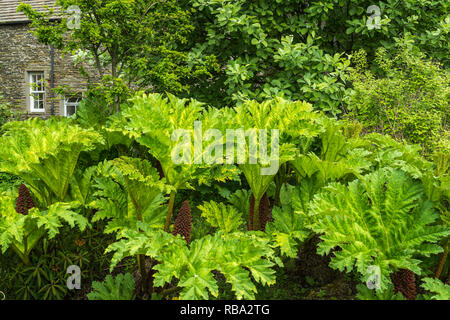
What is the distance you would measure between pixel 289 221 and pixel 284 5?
5.02 meters

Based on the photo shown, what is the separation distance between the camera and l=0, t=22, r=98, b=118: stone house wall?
56.0ft

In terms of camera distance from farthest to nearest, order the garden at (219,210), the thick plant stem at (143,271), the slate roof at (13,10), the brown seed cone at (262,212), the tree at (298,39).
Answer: the slate roof at (13,10) < the tree at (298,39) < the brown seed cone at (262,212) < the thick plant stem at (143,271) < the garden at (219,210)

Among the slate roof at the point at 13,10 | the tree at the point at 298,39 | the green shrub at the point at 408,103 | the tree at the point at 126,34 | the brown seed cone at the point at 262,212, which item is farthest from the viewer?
the slate roof at the point at 13,10

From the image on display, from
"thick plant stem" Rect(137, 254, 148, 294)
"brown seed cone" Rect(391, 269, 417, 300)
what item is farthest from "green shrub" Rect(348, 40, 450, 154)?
"thick plant stem" Rect(137, 254, 148, 294)

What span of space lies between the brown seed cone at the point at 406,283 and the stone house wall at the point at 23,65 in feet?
56.4

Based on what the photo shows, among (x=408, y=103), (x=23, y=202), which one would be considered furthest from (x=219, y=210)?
(x=408, y=103)

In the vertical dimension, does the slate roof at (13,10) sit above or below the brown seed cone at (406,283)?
above

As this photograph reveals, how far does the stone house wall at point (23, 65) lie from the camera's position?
17.1m

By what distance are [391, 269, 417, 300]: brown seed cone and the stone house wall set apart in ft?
56.4

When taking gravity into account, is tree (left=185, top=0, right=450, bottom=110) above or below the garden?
above

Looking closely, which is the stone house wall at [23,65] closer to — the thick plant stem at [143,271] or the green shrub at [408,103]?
the green shrub at [408,103]

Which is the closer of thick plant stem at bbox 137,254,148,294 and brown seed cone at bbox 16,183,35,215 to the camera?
thick plant stem at bbox 137,254,148,294

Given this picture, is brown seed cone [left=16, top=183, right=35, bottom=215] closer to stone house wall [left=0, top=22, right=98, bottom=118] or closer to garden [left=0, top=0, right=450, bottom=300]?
garden [left=0, top=0, right=450, bottom=300]

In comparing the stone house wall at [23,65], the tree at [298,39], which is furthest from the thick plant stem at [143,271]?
the stone house wall at [23,65]
